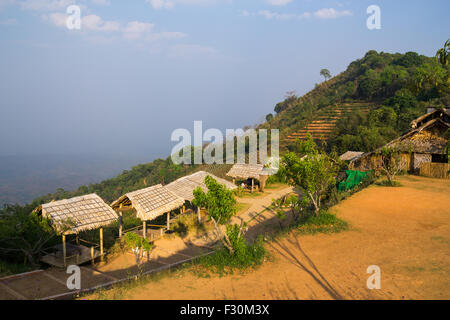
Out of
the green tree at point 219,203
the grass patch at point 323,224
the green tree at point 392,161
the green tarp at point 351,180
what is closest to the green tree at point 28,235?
the green tree at point 219,203

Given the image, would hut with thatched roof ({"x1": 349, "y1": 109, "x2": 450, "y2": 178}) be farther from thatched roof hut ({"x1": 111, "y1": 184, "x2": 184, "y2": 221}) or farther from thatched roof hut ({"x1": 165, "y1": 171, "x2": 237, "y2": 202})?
thatched roof hut ({"x1": 111, "y1": 184, "x2": 184, "y2": 221})

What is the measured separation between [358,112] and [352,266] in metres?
30.3

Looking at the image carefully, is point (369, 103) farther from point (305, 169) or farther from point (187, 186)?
point (305, 169)

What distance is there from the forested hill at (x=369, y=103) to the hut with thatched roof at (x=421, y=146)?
6.65ft

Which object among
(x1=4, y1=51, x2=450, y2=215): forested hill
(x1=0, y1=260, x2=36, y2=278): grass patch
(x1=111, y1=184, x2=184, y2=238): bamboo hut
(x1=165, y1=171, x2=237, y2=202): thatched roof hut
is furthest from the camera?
(x1=4, y1=51, x2=450, y2=215): forested hill

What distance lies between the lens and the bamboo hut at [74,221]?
28.5 ft

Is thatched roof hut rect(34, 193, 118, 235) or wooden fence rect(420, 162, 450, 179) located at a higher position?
wooden fence rect(420, 162, 450, 179)

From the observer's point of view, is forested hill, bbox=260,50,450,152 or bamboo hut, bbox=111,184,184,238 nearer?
bamboo hut, bbox=111,184,184,238

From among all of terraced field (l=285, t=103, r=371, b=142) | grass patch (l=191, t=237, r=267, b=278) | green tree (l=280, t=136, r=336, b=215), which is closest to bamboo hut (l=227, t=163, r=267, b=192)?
green tree (l=280, t=136, r=336, b=215)

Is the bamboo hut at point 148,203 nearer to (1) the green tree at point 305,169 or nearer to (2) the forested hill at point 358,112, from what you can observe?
(2) the forested hill at point 358,112

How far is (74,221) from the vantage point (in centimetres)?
893

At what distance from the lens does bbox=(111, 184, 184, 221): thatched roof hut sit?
10539mm

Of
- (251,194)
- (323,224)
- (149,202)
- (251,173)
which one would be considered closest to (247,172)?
(251,173)

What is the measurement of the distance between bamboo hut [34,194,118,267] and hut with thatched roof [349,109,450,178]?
45.2ft
